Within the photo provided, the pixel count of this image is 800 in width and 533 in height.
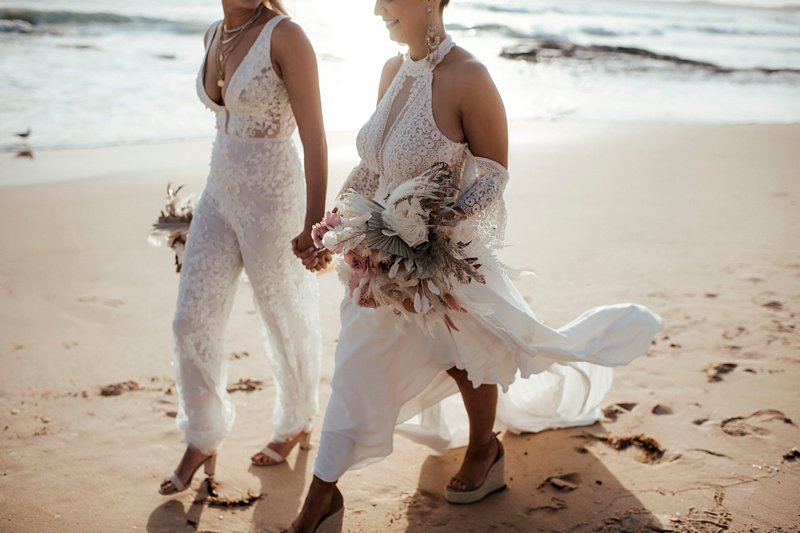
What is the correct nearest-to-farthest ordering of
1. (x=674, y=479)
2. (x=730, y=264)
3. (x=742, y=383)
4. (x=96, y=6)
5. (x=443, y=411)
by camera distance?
(x=674, y=479), (x=443, y=411), (x=742, y=383), (x=730, y=264), (x=96, y=6)

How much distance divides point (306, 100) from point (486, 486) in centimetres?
191

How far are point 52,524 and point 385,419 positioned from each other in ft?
4.98

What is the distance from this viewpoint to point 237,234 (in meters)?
3.86

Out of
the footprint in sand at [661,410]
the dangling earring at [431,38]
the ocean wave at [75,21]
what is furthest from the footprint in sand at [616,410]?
the ocean wave at [75,21]

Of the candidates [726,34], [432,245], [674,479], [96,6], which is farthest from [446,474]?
[726,34]

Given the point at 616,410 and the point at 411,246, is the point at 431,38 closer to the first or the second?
the point at 411,246

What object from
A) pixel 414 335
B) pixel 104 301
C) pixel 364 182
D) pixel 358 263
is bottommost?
pixel 104 301

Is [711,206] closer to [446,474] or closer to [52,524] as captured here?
[446,474]

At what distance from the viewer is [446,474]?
13.3ft

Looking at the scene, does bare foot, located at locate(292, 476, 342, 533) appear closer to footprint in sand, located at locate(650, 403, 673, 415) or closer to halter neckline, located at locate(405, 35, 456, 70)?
halter neckline, located at locate(405, 35, 456, 70)

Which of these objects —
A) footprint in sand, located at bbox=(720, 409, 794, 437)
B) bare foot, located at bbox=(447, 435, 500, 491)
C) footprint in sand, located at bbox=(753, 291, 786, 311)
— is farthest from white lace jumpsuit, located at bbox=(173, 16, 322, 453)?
footprint in sand, located at bbox=(753, 291, 786, 311)

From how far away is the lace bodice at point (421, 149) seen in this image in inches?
128

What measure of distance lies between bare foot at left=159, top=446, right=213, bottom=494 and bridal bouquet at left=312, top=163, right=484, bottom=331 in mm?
1298

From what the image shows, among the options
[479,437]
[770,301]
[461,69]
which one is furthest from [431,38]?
[770,301]
